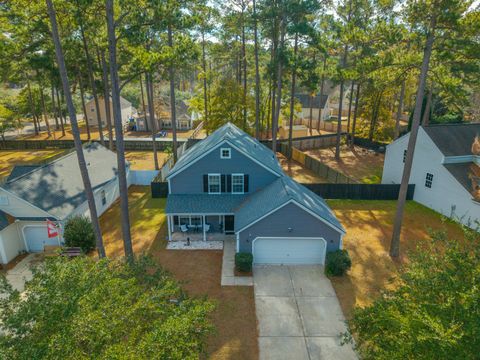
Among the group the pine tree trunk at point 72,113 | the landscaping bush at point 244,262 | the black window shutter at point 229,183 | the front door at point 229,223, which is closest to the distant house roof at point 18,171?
the pine tree trunk at point 72,113

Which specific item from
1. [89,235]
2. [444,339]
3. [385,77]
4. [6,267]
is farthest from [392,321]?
[6,267]

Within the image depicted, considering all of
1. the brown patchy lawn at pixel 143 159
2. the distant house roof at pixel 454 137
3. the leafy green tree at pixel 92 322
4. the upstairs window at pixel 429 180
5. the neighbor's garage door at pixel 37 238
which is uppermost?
the distant house roof at pixel 454 137

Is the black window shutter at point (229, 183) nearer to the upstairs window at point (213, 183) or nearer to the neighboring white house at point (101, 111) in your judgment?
the upstairs window at point (213, 183)

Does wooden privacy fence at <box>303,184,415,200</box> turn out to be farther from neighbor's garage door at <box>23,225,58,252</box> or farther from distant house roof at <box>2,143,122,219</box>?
neighbor's garage door at <box>23,225,58,252</box>

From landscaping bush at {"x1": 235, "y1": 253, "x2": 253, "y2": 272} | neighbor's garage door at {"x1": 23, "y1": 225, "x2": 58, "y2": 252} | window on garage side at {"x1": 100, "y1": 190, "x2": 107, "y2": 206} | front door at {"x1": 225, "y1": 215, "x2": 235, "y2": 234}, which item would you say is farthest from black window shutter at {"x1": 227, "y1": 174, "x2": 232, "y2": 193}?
neighbor's garage door at {"x1": 23, "y1": 225, "x2": 58, "y2": 252}

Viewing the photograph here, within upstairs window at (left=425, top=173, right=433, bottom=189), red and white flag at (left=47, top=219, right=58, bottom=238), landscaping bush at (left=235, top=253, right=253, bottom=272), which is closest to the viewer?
landscaping bush at (left=235, top=253, right=253, bottom=272)

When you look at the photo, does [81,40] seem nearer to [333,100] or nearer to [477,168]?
[477,168]

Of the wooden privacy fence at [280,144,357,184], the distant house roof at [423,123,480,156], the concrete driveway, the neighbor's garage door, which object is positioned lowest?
the concrete driveway
